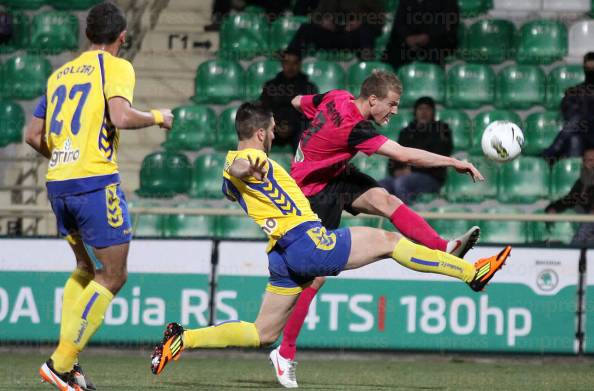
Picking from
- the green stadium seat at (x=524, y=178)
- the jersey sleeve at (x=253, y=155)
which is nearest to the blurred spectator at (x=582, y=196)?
the green stadium seat at (x=524, y=178)

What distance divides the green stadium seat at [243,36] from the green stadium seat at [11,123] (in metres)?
2.38

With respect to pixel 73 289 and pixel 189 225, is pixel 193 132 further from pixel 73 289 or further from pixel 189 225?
pixel 73 289

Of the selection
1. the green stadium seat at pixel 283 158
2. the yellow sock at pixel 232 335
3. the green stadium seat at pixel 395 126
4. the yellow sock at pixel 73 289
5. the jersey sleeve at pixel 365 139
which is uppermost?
the jersey sleeve at pixel 365 139

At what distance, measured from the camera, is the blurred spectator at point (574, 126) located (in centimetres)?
1158

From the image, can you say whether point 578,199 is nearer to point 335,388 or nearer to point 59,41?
point 335,388

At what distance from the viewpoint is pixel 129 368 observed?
8.62 m

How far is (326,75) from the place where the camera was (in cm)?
1256

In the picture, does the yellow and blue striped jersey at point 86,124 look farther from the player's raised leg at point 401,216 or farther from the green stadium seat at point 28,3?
the green stadium seat at point 28,3

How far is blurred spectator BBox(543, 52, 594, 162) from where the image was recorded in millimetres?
11578

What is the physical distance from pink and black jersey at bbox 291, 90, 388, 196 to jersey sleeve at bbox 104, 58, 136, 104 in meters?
1.71

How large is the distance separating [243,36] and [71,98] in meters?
7.38

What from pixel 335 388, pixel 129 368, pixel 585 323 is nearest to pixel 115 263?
pixel 335 388

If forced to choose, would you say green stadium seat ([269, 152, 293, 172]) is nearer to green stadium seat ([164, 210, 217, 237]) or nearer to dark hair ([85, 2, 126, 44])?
green stadium seat ([164, 210, 217, 237])

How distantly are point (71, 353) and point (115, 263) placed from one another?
20.3 inches
